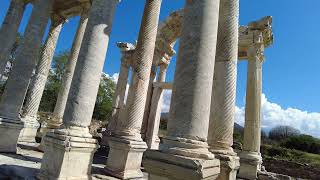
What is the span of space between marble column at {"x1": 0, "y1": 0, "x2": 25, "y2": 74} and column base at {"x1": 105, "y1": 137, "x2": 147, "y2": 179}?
11.0 m

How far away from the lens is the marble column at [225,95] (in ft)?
27.2

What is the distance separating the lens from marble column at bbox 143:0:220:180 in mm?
6168

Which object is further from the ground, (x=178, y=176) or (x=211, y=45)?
(x=211, y=45)

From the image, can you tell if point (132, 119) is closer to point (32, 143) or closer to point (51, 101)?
point (32, 143)

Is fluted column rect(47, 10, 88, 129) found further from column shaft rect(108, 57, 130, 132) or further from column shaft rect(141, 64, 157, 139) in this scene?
column shaft rect(141, 64, 157, 139)

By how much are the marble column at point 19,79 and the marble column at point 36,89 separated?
146 inches

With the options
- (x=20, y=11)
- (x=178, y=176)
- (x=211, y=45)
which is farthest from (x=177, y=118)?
(x=20, y=11)

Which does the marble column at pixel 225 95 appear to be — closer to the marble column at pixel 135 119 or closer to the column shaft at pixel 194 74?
the column shaft at pixel 194 74

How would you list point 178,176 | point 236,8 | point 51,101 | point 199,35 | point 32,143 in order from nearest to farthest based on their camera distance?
point 178,176 → point 199,35 → point 236,8 → point 32,143 → point 51,101

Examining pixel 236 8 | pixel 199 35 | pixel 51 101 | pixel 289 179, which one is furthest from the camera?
pixel 51 101

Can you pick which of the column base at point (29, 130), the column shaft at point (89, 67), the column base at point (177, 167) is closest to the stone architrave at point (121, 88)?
the column base at point (29, 130)

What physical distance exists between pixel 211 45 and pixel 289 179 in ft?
45.2

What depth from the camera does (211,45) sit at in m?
7.50

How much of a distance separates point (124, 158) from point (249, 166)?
350 inches
